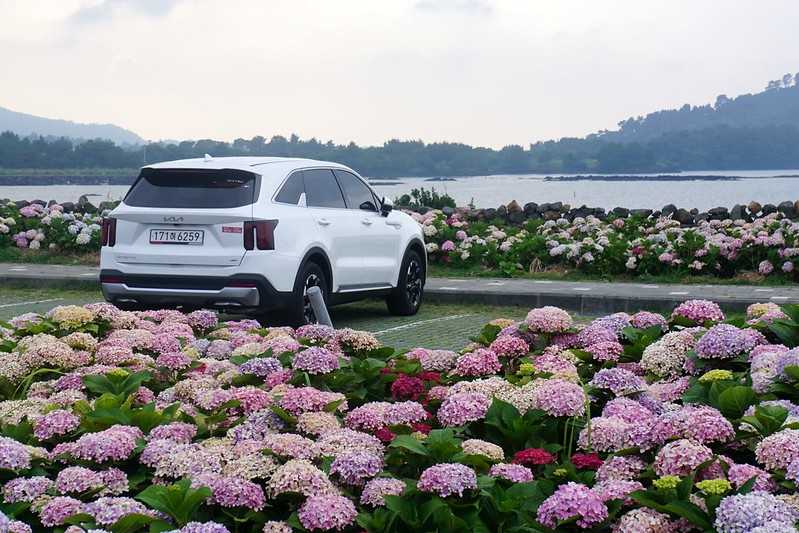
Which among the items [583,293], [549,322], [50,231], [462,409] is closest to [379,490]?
[462,409]

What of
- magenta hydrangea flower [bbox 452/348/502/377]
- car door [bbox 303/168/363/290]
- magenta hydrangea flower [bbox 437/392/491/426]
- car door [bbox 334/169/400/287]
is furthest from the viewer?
car door [bbox 334/169/400/287]

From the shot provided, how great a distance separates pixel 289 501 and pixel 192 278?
24.1ft

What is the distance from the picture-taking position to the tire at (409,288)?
13656 millimetres

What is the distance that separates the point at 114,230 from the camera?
440 inches

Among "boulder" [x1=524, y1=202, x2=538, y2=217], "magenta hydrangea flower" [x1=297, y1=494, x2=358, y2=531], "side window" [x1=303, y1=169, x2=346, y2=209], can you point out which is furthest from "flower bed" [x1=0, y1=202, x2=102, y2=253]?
"magenta hydrangea flower" [x1=297, y1=494, x2=358, y2=531]

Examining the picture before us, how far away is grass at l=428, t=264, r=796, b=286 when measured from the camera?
1644 centimetres

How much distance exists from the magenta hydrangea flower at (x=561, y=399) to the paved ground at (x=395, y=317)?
6380 mm

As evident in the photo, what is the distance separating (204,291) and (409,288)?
3.60 metres

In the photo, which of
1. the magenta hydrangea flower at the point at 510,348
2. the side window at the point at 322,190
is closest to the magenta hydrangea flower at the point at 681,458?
the magenta hydrangea flower at the point at 510,348

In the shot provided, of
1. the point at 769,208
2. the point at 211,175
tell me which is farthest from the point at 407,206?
the point at 211,175

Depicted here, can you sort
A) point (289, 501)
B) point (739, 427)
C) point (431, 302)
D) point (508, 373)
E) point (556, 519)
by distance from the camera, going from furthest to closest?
point (431, 302) < point (508, 373) < point (739, 427) < point (289, 501) < point (556, 519)

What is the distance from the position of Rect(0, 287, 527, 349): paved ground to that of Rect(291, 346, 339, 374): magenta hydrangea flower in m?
5.76

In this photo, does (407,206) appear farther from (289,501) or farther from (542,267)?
(289,501)

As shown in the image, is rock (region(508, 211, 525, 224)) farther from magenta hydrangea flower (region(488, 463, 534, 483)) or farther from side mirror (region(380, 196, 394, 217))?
magenta hydrangea flower (region(488, 463, 534, 483))
